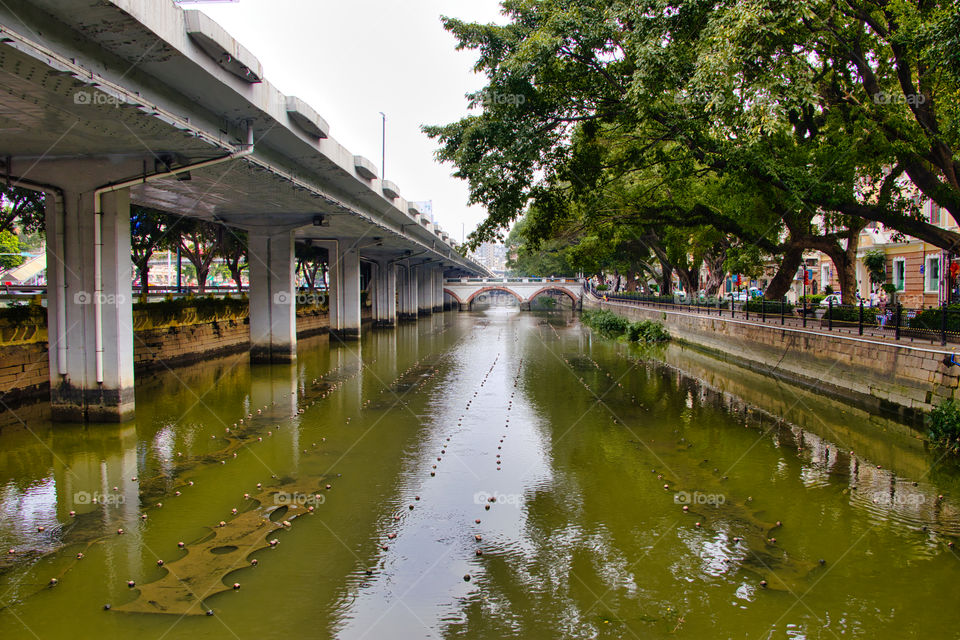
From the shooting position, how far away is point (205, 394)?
16766 millimetres

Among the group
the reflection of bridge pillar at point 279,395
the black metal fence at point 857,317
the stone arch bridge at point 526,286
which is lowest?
the reflection of bridge pillar at point 279,395

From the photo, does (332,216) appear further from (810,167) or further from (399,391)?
(810,167)

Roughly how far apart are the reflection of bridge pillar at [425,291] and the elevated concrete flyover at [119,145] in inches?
1687

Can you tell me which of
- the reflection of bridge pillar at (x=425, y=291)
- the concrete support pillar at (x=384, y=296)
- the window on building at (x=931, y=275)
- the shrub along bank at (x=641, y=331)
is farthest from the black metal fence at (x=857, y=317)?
the reflection of bridge pillar at (x=425, y=291)

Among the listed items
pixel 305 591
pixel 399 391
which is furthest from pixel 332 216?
pixel 305 591

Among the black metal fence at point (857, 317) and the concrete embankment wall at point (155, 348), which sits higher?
the black metal fence at point (857, 317)

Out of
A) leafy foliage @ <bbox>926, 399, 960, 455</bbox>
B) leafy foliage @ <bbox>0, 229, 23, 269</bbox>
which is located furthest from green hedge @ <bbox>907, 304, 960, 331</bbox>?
leafy foliage @ <bbox>0, 229, 23, 269</bbox>

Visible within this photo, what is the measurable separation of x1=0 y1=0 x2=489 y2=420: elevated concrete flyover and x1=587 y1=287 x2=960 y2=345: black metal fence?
14242 mm

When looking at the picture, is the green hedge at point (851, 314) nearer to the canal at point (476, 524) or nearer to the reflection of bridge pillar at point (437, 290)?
the canal at point (476, 524)

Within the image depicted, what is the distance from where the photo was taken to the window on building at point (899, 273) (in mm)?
31219

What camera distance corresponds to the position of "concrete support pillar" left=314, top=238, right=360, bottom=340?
112 feet

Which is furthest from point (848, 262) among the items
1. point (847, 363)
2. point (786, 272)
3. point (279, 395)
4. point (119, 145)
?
point (119, 145)

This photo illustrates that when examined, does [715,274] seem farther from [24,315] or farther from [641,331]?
[24,315]

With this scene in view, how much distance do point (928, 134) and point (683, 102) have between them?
18.8ft
